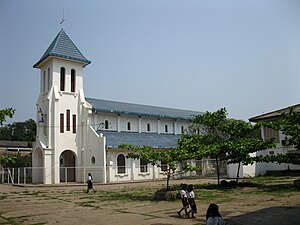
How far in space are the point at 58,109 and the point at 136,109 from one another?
→ 1148 centimetres

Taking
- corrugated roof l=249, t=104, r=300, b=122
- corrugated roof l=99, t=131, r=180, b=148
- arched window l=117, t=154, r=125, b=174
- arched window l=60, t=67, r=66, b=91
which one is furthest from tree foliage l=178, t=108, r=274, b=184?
arched window l=60, t=67, r=66, b=91

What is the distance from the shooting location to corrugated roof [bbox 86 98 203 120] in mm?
40906

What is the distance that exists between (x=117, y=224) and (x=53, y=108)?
27.4 m

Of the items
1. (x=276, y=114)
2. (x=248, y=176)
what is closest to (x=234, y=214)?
(x=248, y=176)

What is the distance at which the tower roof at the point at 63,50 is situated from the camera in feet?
125

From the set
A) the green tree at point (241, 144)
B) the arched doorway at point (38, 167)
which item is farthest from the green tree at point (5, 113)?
the arched doorway at point (38, 167)

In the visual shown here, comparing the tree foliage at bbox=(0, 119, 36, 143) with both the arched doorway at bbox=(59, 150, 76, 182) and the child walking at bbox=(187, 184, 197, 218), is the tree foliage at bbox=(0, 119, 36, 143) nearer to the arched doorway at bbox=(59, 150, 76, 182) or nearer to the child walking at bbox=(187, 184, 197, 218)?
the arched doorway at bbox=(59, 150, 76, 182)

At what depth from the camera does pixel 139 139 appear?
A: 40.7 m

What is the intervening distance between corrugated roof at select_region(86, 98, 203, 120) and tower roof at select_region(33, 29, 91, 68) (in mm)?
5444

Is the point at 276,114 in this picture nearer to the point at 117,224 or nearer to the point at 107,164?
the point at 107,164

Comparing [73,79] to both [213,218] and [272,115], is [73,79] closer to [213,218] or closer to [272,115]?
[272,115]

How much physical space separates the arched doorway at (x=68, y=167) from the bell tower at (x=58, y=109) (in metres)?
0.11

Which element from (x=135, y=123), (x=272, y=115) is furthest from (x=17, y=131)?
(x=272, y=115)

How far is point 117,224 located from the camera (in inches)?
435
